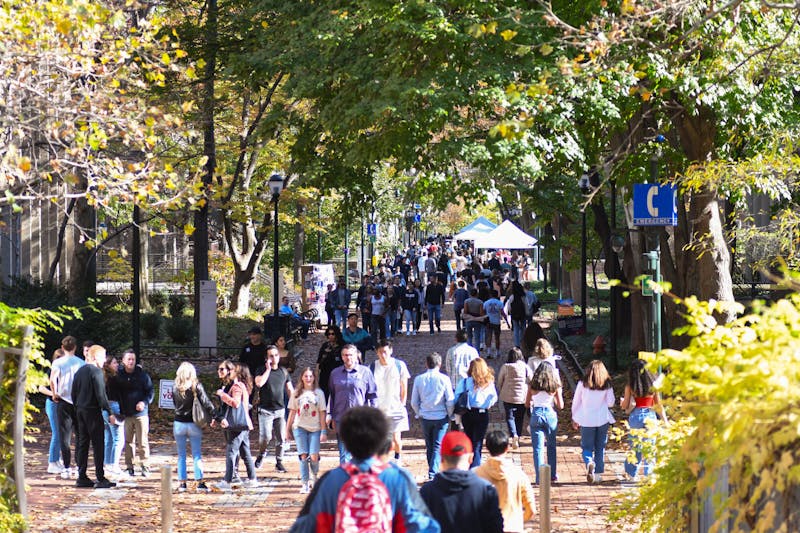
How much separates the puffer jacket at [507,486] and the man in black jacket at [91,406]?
269 inches

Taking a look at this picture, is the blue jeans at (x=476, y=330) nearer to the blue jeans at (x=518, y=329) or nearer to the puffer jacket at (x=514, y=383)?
the blue jeans at (x=518, y=329)

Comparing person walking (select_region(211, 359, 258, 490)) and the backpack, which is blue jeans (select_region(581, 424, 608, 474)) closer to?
person walking (select_region(211, 359, 258, 490))

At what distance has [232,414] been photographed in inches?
550

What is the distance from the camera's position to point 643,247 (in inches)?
910

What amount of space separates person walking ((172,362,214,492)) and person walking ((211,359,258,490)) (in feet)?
0.68

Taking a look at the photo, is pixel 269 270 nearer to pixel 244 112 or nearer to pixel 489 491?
pixel 244 112

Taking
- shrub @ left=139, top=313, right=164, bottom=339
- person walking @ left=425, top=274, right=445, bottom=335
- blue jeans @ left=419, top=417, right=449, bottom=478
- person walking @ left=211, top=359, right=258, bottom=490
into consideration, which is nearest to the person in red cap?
blue jeans @ left=419, top=417, right=449, bottom=478

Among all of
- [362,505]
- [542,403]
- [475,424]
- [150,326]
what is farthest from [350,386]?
[150,326]

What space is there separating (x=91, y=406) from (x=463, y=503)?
8123 mm

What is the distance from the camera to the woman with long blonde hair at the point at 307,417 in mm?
13750

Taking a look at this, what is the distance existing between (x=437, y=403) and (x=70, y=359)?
457cm

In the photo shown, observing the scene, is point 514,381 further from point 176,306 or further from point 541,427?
point 176,306

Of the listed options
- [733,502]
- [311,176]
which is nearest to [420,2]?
[311,176]

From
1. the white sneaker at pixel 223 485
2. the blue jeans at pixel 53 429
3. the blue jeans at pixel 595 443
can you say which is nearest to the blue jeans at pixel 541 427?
the blue jeans at pixel 595 443
